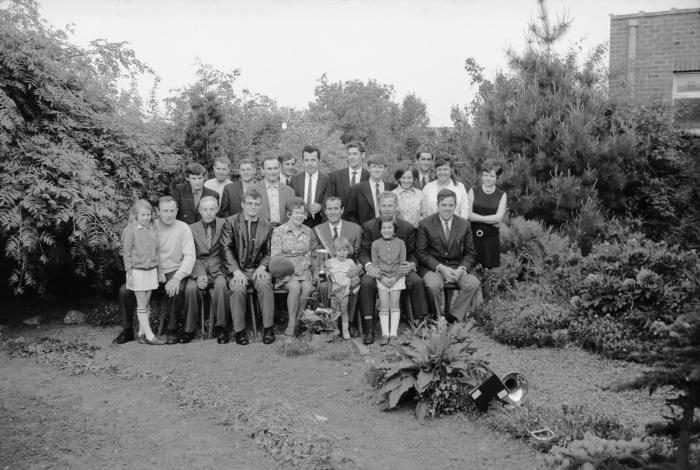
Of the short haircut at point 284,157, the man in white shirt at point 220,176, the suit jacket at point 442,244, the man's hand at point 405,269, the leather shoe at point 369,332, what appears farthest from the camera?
the short haircut at point 284,157

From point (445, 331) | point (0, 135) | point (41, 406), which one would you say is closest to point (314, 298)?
point (445, 331)

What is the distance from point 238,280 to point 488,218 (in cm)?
325

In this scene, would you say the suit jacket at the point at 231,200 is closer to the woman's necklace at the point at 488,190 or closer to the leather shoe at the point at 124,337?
the leather shoe at the point at 124,337

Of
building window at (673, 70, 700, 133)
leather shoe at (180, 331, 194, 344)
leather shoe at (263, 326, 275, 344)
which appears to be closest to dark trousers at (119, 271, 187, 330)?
leather shoe at (180, 331, 194, 344)

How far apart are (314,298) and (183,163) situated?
10.9 feet

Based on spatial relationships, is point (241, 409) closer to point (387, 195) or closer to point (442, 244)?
point (387, 195)

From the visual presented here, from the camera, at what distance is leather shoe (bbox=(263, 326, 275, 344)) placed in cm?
729

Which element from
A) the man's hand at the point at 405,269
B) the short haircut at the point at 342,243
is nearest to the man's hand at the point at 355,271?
the short haircut at the point at 342,243

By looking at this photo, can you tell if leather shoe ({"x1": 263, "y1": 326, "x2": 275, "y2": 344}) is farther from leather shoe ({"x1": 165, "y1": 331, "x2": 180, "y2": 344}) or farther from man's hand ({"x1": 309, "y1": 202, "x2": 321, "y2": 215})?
man's hand ({"x1": 309, "y1": 202, "x2": 321, "y2": 215})

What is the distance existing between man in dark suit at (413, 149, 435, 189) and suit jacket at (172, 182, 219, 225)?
9.05 ft

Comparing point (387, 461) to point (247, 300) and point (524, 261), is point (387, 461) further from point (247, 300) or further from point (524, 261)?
point (524, 261)

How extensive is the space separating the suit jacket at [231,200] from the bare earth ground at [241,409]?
1.92 meters

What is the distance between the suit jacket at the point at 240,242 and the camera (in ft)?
25.2

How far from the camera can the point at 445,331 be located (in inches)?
213
